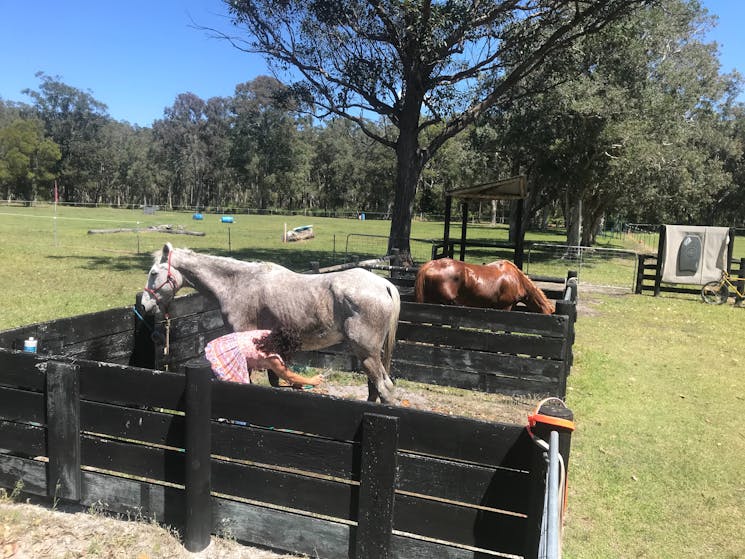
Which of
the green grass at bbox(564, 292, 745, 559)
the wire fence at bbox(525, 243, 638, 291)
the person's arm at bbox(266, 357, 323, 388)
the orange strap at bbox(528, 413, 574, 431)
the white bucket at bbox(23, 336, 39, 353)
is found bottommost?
the green grass at bbox(564, 292, 745, 559)

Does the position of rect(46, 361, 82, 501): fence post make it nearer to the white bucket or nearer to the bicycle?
the white bucket

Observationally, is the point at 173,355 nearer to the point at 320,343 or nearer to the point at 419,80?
the point at 320,343

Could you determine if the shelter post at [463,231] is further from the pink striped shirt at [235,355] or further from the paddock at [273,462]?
the paddock at [273,462]

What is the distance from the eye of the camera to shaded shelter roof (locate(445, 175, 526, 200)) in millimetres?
14203

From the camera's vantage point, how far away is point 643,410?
6.61 meters

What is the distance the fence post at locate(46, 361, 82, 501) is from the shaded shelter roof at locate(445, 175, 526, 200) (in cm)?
1232

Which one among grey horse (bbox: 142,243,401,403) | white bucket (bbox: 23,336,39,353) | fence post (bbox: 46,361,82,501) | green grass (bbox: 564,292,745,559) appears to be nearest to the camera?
fence post (bbox: 46,361,82,501)

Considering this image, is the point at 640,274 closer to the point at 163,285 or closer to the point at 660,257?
the point at 660,257

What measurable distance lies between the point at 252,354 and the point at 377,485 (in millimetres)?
1648

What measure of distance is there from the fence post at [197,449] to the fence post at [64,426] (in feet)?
2.76

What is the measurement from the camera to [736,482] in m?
4.83

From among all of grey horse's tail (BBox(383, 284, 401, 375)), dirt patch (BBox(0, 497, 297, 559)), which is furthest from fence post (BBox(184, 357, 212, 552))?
grey horse's tail (BBox(383, 284, 401, 375))

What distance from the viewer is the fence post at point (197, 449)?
3.04 meters

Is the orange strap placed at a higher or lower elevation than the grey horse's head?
lower
